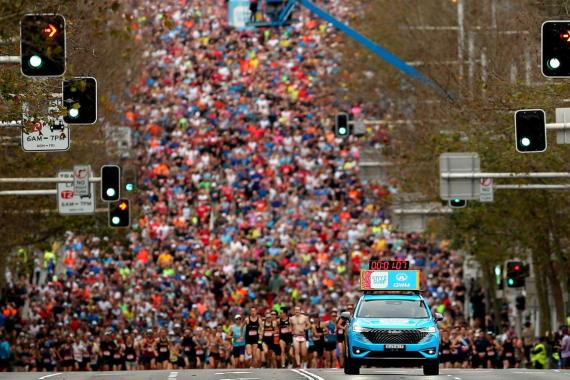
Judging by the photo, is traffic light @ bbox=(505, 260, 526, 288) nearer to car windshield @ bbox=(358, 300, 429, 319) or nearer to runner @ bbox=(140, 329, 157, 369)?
runner @ bbox=(140, 329, 157, 369)

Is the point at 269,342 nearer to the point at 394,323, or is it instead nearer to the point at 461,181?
the point at 461,181

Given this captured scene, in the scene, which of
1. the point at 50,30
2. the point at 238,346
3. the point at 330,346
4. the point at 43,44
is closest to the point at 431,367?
the point at 330,346

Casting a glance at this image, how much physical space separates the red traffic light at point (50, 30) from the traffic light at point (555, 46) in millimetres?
6904

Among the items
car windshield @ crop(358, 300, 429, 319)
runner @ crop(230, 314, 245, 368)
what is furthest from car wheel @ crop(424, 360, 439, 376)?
runner @ crop(230, 314, 245, 368)

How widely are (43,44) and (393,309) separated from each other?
14094 millimetres

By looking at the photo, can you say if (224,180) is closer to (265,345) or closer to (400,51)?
(400,51)

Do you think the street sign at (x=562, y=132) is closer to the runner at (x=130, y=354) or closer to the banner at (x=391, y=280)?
the banner at (x=391, y=280)

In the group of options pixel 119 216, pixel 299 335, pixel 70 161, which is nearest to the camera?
pixel 119 216

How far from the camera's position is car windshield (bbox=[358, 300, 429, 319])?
→ 34.6 m

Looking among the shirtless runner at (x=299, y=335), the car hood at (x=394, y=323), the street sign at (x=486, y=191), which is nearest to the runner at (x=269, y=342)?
the shirtless runner at (x=299, y=335)

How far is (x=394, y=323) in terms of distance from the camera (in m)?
34.0

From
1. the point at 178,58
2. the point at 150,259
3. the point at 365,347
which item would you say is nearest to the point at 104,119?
the point at 150,259

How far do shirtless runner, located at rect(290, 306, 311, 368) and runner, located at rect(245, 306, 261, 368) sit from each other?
90cm

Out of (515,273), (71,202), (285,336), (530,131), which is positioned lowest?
(285,336)
